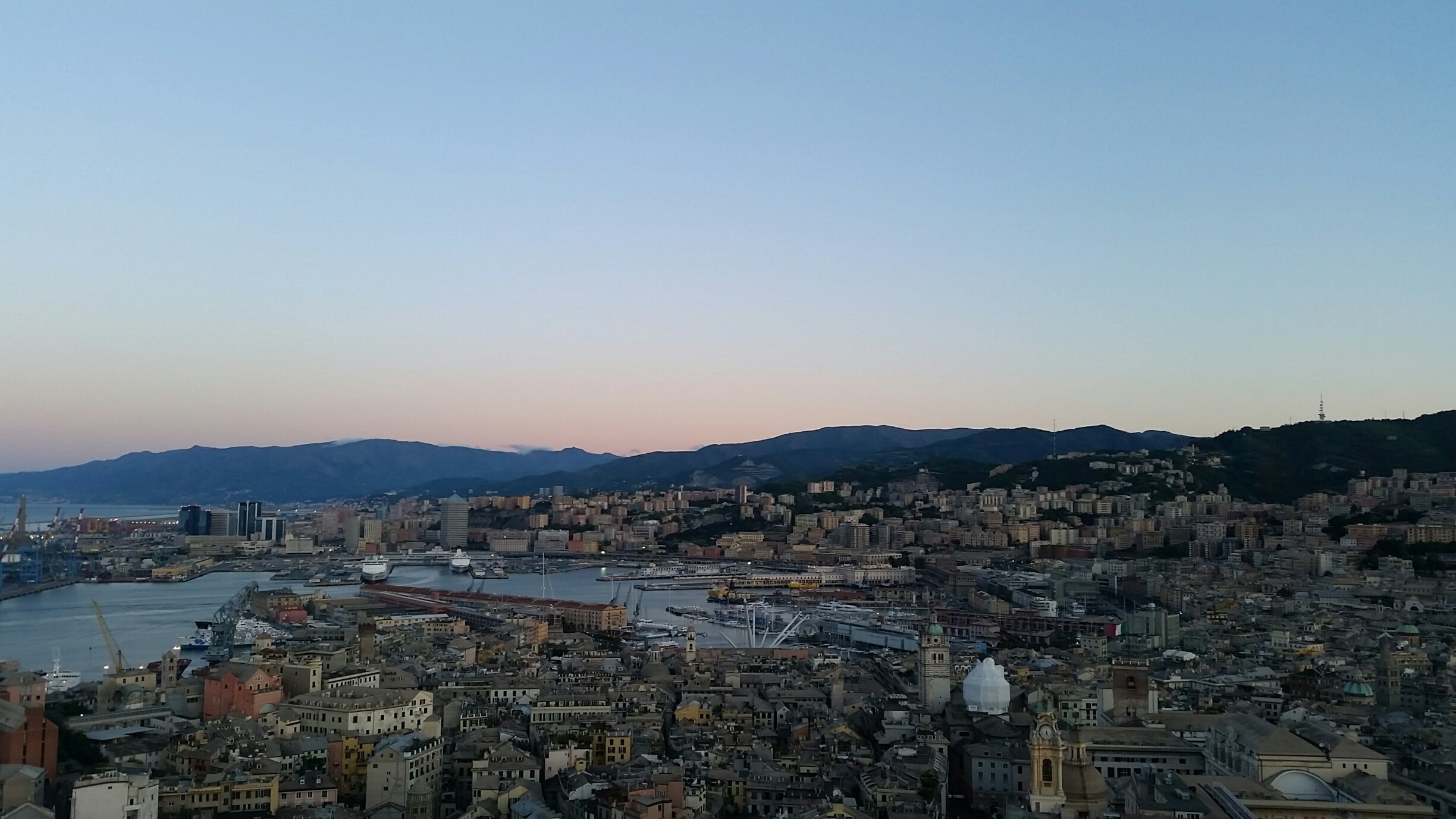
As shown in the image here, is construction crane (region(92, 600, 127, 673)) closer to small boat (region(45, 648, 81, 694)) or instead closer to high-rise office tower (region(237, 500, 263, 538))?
small boat (region(45, 648, 81, 694))

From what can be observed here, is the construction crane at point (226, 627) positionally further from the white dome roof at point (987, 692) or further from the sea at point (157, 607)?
the white dome roof at point (987, 692)

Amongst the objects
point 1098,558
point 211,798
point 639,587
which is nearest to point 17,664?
point 211,798

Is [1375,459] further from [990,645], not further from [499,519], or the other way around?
[499,519]

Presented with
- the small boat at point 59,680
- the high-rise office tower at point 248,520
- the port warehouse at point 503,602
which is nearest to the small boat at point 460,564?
the port warehouse at point 503,602

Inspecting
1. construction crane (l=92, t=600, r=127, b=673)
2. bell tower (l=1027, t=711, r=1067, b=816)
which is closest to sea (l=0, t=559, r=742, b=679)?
construction crane (l=92, t=600, r=127, b=673)

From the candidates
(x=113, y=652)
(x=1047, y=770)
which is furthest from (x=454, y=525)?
(x=1047, y=770)
